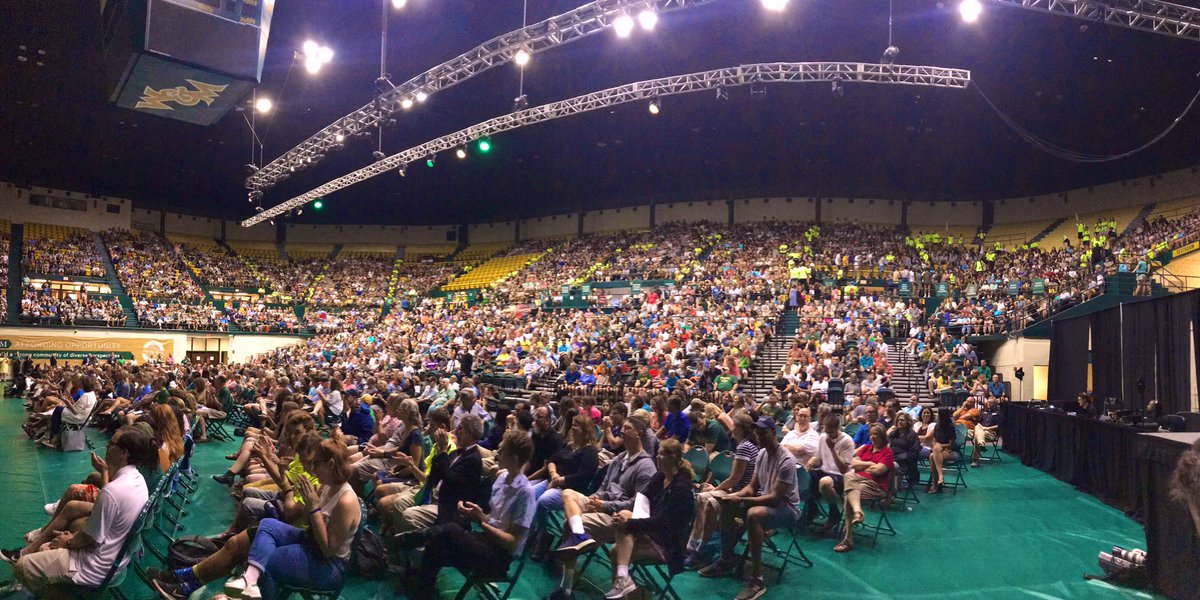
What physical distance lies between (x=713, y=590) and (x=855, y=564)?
1549 millimetres

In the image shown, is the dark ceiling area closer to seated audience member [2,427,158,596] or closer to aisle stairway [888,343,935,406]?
aisle stairway [888,343,935,406]

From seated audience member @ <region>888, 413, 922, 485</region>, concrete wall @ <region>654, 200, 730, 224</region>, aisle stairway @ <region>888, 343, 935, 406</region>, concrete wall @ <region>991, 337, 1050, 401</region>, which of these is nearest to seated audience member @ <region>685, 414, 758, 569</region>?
seated audience member @ <region>888, 413, 922, 485</region>

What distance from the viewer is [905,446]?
8.88 metres

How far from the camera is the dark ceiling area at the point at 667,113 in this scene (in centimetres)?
1755

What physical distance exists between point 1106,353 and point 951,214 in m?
20.6

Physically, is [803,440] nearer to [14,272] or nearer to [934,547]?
[934,547]

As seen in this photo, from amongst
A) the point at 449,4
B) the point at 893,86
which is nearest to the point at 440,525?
the point at 449,4

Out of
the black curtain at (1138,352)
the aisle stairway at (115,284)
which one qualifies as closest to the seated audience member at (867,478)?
the black curtain at (1138,352)

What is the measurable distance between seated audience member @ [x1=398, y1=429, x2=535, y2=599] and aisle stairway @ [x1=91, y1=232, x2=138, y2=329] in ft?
107

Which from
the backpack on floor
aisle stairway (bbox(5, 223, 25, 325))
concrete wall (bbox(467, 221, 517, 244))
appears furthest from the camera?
concrete wall (bbox(467, 221, 517, 244))

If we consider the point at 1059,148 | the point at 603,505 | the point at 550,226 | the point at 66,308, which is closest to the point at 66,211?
the point at 66,308

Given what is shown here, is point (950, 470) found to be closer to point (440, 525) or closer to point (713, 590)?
point (713, 590)

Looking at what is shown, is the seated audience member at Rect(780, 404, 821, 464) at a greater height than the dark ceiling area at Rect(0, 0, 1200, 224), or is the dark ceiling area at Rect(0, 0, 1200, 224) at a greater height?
the dark ceiling area at Rect(0, 0, 1200, 224)

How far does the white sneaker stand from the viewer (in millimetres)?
4699
